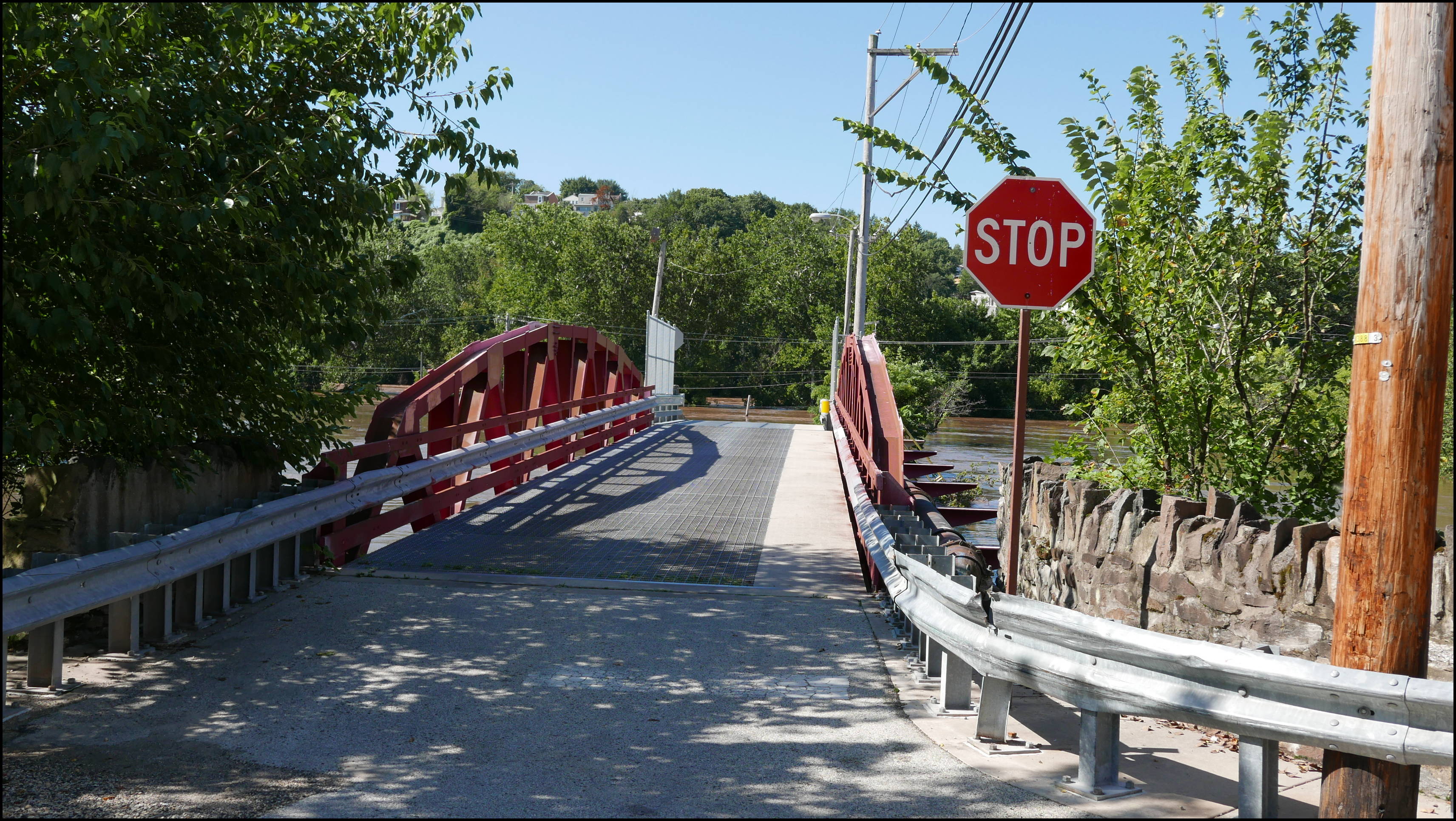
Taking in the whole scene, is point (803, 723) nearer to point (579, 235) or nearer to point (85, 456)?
point (85, 456)

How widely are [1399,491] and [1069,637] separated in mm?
1221

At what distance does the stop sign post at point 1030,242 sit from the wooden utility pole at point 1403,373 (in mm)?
2233

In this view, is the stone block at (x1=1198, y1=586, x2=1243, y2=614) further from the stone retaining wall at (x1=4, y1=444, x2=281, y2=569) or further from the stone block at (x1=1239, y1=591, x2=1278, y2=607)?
the stone retaining wall at (x1=4, y1=444, x2=281, y2=569)

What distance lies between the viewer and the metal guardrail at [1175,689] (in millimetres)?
3416

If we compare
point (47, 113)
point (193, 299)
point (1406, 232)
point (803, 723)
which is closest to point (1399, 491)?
point (1406, 232)

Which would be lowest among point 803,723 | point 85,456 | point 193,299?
point 803,723

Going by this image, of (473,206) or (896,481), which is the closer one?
(896,481)

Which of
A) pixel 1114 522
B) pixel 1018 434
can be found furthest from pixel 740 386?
pixel 1018 434

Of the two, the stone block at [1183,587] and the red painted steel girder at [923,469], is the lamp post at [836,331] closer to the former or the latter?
the red painted steel girder at [923,469]

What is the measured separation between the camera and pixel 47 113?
193 inches

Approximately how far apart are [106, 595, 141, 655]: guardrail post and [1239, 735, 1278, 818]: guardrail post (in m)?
5.06

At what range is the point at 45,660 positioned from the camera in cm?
495

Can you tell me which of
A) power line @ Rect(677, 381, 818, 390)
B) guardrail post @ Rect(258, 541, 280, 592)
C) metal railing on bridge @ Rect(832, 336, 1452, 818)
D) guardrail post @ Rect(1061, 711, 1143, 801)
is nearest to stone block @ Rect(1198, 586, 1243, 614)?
metal railing on bridge @ Rect(832, 336, 1452, 818)

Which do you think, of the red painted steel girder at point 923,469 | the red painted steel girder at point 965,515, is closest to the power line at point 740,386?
the red painted steel girder at point 923,469
